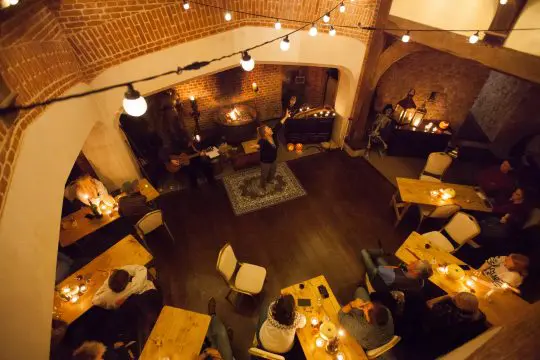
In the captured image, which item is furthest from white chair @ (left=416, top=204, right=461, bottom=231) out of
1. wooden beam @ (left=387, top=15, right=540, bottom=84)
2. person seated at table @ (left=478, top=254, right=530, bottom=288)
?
wooden beam @ (left=387, top=15, right=540, bottom=84)

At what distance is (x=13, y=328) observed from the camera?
1.98 metres

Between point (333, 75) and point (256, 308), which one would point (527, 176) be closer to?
point (333, 75)

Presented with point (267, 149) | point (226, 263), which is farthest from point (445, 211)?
point (226, 263)

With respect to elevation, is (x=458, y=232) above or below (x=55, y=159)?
below

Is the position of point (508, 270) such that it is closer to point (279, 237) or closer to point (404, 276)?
point (404, 276)

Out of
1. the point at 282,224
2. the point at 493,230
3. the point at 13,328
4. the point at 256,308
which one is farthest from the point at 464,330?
the point at 13,328

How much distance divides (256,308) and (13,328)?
329 cm

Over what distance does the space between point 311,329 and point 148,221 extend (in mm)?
3281

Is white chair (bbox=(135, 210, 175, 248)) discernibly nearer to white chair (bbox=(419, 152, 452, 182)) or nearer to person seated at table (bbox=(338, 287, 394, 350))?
person seated at table (bbox=(338, 287, 394, 350))

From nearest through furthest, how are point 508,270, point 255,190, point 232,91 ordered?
point 508,270, point 255,190, point 232,91

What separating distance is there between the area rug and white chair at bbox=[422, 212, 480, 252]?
9.59ft

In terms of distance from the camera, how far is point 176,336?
3.44 m

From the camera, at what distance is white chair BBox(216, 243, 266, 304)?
13.6 ft

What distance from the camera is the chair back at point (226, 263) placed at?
4.00 metres
